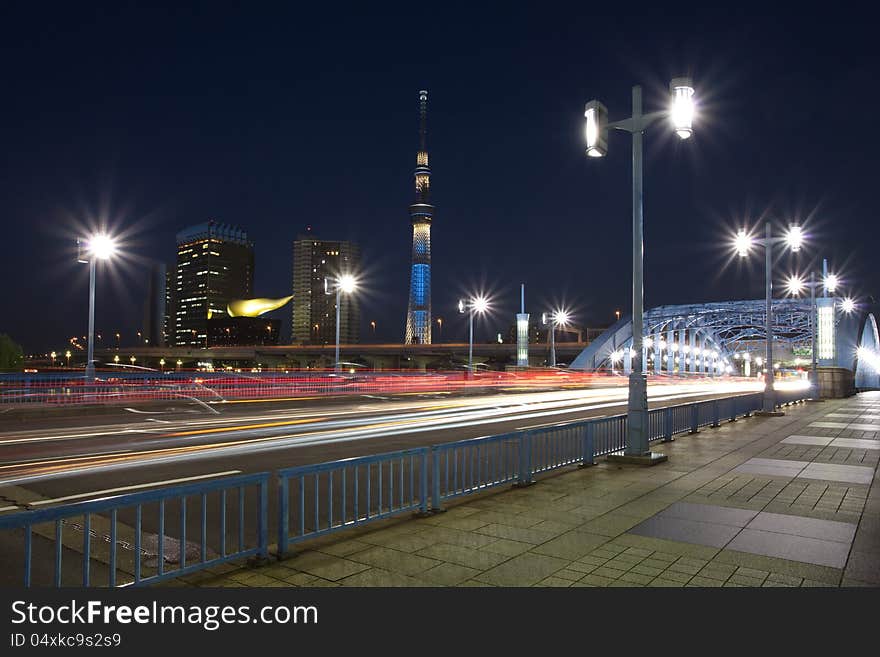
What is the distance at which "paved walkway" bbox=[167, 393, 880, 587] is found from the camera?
5.98 metres

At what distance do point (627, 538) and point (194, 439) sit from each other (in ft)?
39.3

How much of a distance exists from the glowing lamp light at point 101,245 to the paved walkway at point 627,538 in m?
22.3

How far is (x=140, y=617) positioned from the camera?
485 cm

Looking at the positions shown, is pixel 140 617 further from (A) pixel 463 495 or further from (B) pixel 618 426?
(B) pixel 618 426

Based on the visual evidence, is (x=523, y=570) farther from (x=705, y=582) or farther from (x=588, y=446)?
(x=588, y=446)

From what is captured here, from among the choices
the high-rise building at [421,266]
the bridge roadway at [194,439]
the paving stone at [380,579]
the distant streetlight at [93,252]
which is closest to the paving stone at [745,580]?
the paving stone at [380,579]

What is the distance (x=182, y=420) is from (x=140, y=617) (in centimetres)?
1751

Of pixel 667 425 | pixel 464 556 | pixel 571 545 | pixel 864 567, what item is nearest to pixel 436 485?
pixel 464 556

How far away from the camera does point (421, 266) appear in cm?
17838

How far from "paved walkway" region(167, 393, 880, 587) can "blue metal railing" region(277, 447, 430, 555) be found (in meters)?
0.21

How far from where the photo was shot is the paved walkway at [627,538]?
235 inches

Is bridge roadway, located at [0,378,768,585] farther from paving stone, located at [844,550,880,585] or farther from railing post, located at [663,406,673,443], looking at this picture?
paving stone, located at [844,550,880,585]

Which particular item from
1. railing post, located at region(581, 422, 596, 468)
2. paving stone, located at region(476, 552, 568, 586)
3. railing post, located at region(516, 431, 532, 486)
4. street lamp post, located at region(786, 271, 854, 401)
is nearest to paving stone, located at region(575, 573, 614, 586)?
paving stone, located at region(476, 552, 568, 586)

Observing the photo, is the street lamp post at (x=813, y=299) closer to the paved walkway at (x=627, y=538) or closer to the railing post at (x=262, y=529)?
the paved walkway at (x=627, y=538)
